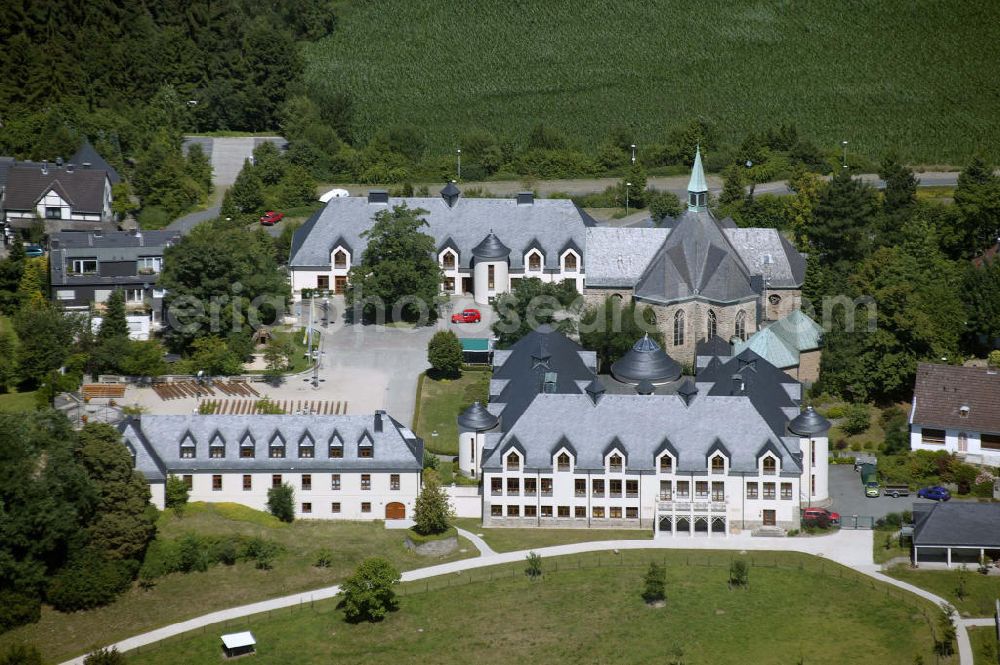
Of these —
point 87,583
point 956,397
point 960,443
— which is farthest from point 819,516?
point 87,583

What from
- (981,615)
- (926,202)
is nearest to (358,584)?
(981,615)

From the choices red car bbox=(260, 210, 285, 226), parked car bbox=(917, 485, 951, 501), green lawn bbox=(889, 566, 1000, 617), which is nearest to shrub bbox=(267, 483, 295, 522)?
green lawn bbox=(889, 566, 1000, 617)

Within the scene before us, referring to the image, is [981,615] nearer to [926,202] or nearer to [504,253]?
[504,253]

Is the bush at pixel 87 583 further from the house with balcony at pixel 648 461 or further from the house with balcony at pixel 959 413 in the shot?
the house with balcony at pixel 959 413

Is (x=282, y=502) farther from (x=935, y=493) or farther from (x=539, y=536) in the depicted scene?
(x=935, y=493)

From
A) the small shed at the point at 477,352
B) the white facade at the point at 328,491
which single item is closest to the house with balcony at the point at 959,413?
the small shed at the point at 477,352

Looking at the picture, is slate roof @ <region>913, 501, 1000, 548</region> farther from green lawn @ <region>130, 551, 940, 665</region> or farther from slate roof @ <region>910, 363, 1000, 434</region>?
slate roof @ <region>910, 363, 1000, 434</region>
